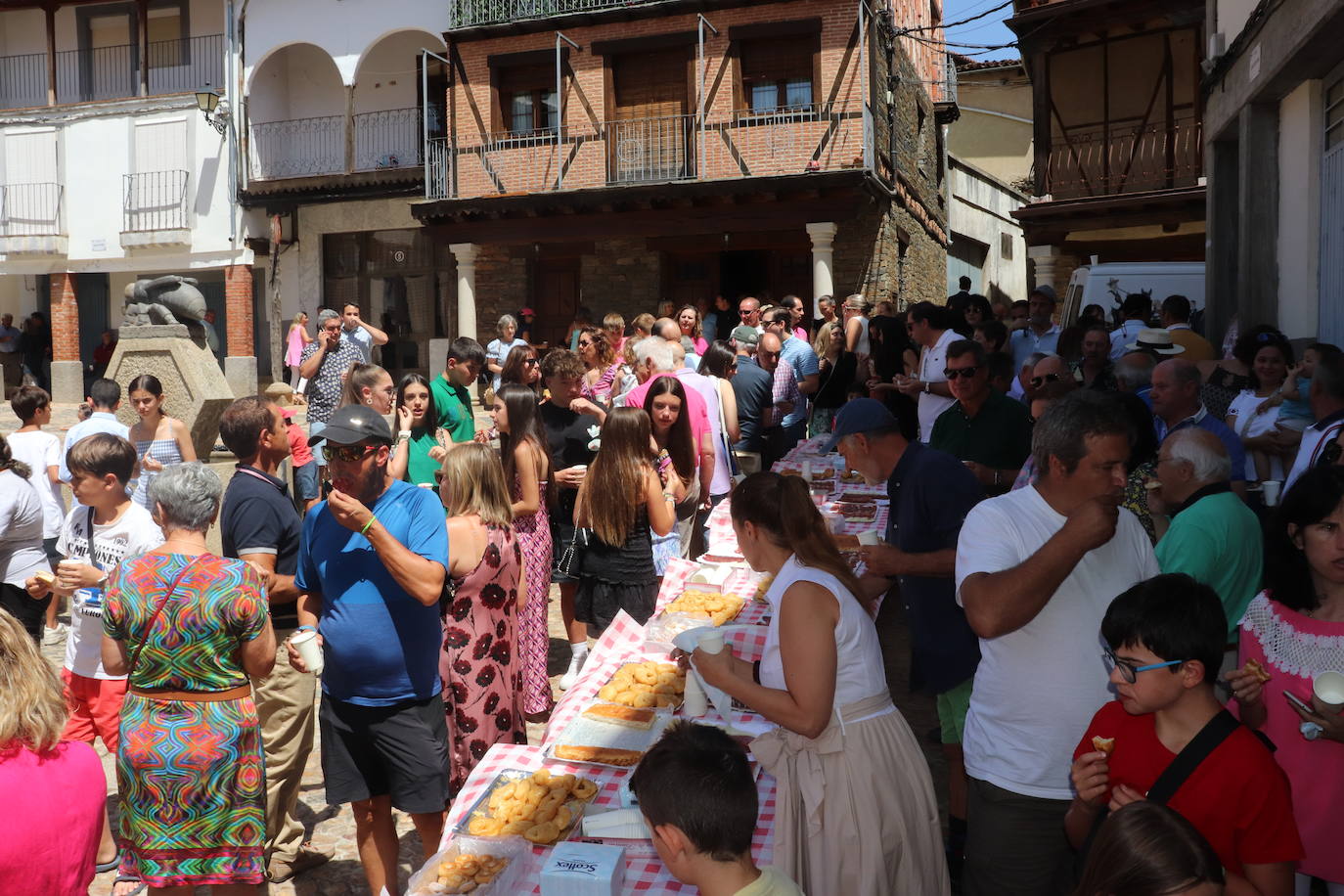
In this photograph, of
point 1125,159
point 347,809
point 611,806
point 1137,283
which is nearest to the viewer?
point 611,806

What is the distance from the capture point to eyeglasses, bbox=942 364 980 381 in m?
6.06

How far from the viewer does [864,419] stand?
14.5 ft

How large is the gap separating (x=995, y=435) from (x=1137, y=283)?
7.19 m

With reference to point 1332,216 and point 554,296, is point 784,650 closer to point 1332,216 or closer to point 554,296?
point 1332,216

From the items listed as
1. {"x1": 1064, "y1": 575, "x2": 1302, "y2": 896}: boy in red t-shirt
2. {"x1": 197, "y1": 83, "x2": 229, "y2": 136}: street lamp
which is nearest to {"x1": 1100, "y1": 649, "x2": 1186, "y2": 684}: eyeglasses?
{"x1": 1064, "y1": 575, "x2": 1302, "y2": 896}: boy in red t-shirt

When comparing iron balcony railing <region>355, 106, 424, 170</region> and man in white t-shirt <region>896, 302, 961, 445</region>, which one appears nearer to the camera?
man in white t-shirt <region>896, 302, 961, 445</region>

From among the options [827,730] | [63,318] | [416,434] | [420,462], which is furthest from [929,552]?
[63,318]

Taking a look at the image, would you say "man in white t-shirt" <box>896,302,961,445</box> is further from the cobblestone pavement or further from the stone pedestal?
the stone pedestal

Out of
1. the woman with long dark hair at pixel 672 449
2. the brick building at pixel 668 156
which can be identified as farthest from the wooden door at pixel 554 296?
the woman with long dark hair at pixel 672 449

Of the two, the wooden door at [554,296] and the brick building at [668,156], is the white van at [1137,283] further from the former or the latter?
the wooden door at [554,296]

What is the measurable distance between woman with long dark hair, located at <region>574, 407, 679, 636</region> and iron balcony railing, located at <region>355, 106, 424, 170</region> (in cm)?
1974

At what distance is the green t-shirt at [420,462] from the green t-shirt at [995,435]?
288 centimetres

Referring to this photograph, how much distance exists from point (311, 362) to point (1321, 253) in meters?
7.66

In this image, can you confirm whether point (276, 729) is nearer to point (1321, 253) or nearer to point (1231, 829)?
point (1231, 829)
